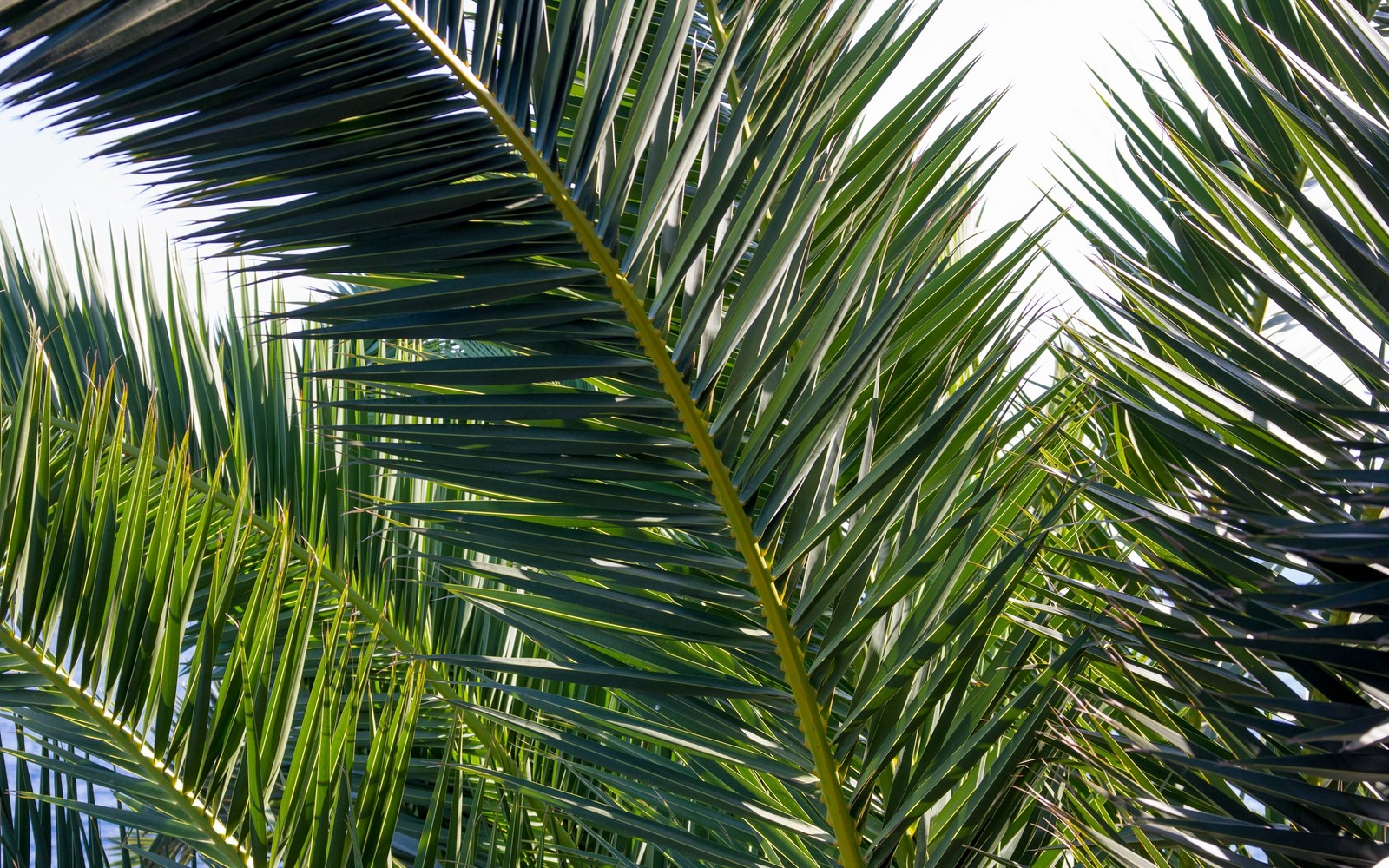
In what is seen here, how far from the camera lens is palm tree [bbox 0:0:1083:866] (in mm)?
839

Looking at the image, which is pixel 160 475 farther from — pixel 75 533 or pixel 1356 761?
pixel 1356 761

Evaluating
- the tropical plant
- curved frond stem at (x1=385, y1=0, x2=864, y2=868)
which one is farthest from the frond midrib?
the tropical plant

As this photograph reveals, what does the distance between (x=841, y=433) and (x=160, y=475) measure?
1.44 m

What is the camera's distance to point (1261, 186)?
35.4 inches

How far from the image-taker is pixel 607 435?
0.90 meters

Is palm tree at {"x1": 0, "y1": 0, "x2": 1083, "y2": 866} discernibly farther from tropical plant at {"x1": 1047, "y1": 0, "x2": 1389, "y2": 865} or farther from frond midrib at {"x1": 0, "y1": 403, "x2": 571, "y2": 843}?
frond midrib at {"x1": 0, "y1": 403, "x2": 571, "y2": 843}

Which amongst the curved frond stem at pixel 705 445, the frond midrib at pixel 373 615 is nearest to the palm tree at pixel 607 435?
the curved frond stem at pixel 705 445

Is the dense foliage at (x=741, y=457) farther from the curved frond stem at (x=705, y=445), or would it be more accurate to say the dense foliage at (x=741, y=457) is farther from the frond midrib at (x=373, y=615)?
the frond midrib at (x=373, y=615)

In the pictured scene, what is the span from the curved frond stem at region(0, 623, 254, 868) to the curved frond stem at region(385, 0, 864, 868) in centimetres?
56

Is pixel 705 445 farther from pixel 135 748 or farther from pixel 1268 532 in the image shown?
pixel 135 748

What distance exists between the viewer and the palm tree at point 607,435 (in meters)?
0.84

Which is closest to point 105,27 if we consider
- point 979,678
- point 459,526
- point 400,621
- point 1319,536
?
point 459,526

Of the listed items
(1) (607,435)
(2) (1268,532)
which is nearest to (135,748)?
(1) (607,435)

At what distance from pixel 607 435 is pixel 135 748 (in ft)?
1.91
